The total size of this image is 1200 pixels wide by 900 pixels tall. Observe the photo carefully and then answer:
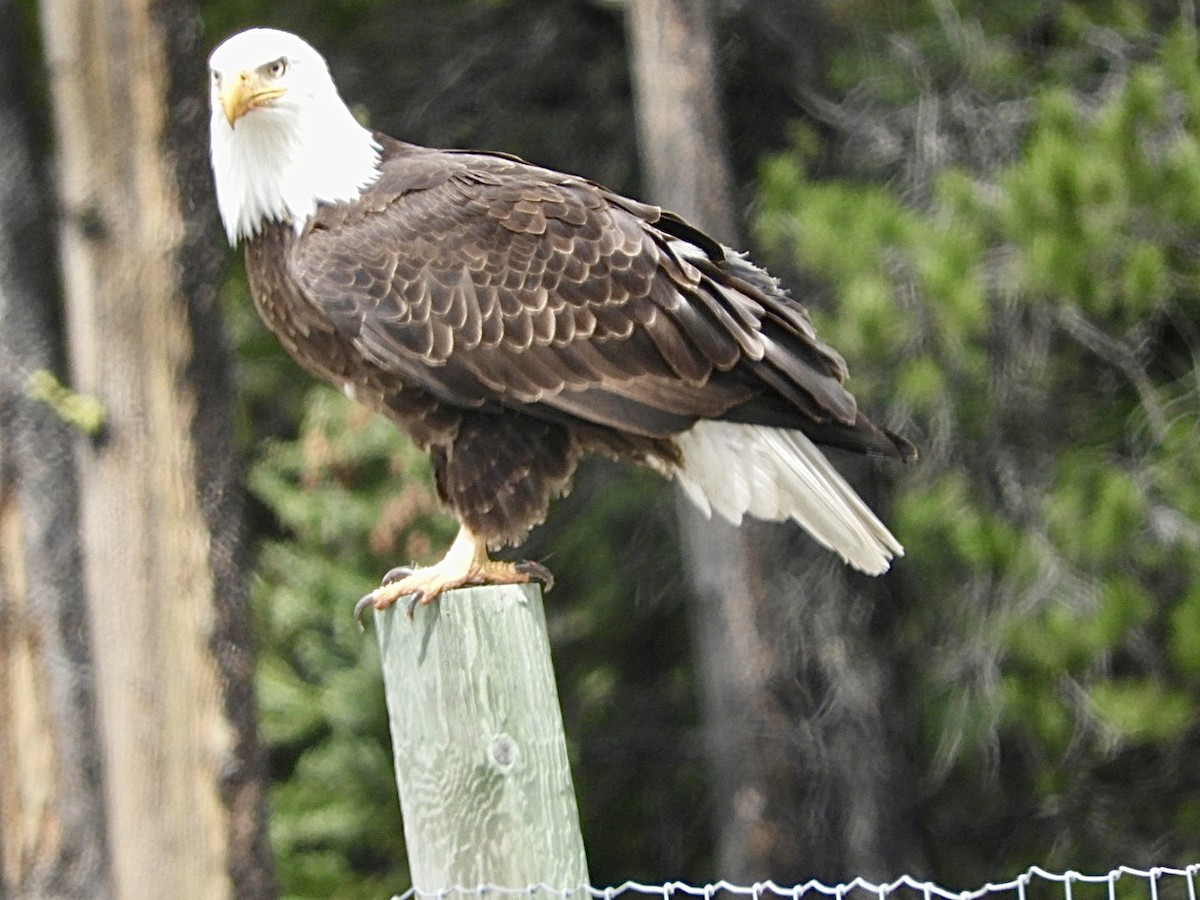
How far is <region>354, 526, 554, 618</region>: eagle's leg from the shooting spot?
3871mm

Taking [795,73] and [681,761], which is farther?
[681,761]

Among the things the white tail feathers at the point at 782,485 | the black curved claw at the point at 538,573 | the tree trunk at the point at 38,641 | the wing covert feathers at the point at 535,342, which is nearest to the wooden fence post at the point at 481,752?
the black curved claw at the point at 538,573

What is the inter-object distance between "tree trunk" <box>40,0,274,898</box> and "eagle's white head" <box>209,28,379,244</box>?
171cm

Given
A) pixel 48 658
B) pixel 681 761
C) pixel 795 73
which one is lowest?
pixel 681 761

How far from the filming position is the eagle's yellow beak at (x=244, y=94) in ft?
13.5

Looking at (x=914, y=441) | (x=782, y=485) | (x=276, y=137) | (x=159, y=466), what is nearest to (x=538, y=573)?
(x=782, y=485)

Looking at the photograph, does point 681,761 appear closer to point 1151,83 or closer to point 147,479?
point 147,479

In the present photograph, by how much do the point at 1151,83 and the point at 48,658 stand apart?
419 centimetres

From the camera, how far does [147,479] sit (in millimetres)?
5969

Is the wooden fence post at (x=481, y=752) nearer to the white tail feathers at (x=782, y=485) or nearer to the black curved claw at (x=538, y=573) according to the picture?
the black curved claw at (x=538, y=573)

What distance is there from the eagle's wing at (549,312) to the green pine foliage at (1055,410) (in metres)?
1.68

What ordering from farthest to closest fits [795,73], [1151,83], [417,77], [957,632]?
[417,77] → [795,73] → [957,632] → [1151,83]

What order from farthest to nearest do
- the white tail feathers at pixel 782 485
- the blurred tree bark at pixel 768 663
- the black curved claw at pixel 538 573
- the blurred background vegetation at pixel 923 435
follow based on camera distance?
1. the blurred tree bark at pixel 768 663
2. the blurred background vegetation at pixel 923 435
3. the white tail feathers at pixel 782 485
4. the black curved claw at pixel 538 573

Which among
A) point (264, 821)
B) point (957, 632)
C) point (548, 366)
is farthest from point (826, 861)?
point (548, 366)
